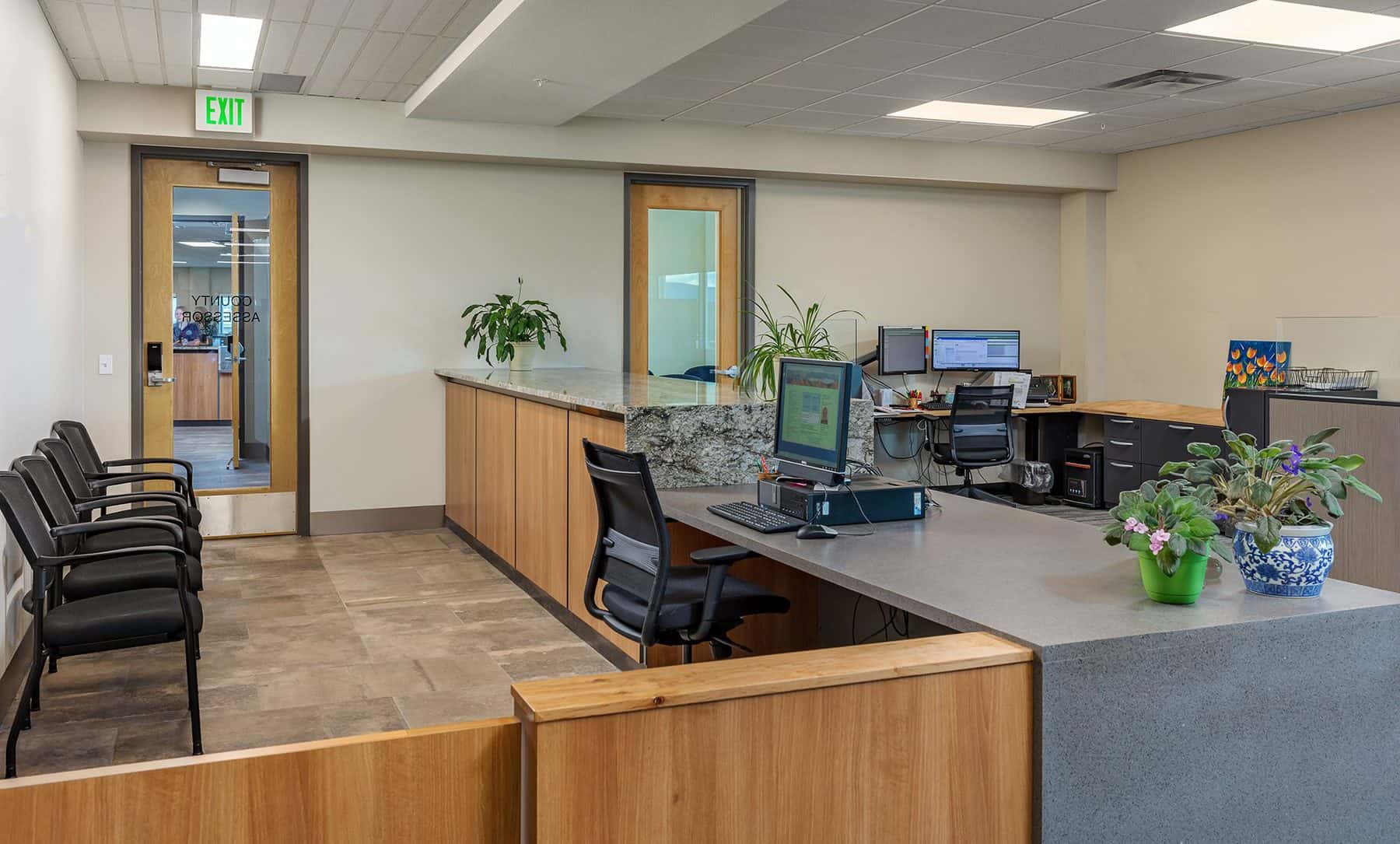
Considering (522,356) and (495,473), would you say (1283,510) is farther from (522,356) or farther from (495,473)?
(522,356)

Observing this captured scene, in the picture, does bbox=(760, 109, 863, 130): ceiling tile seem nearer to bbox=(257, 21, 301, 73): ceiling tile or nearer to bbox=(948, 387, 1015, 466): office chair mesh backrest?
bbox=(948, 387, 1015, 466): office chair mesh backrest

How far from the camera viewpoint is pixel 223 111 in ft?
19.8

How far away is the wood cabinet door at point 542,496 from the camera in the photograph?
179 inches

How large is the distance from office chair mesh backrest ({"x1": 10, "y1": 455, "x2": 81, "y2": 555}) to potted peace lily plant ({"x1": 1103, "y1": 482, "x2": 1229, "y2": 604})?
3.04 m

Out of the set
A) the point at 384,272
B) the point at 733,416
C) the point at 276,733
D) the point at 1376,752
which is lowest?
the point at 276,733

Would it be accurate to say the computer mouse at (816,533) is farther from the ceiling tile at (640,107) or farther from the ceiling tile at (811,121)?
the ceiling tile at (811,121)

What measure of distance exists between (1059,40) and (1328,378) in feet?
6.97

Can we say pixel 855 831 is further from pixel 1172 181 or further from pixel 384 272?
pixel 1172 181

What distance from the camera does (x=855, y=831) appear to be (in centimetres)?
162

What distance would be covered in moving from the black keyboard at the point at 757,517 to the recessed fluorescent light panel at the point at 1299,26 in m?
3.35

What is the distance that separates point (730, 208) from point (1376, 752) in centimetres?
613

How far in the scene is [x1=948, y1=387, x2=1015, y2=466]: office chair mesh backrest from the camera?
7.33 metres

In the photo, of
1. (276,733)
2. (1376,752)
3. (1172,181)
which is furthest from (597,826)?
(1172,181)

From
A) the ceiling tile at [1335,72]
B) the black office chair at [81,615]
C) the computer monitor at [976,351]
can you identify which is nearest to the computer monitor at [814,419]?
the black office chair at [81,615]
